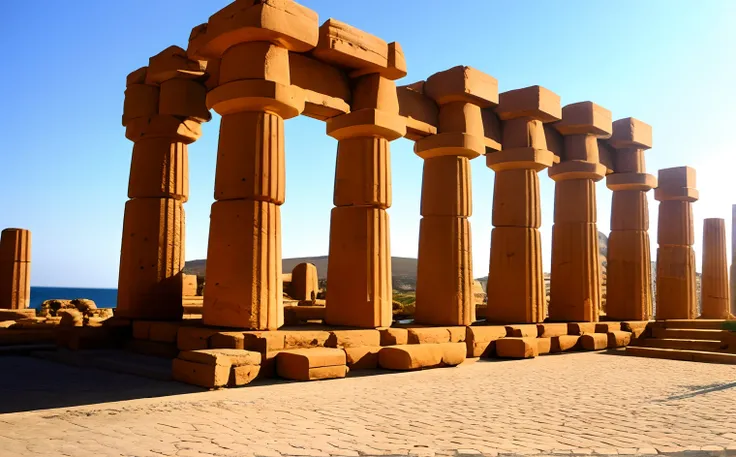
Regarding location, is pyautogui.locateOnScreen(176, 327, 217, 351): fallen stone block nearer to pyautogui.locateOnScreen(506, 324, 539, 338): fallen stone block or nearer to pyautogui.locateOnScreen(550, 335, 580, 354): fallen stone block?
pyautogui.locateOnScreen(506, 324, 539, 338): fallen stone block

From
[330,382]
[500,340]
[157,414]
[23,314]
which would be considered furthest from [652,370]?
[23,314]

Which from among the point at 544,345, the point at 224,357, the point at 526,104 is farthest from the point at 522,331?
the point at 224,357

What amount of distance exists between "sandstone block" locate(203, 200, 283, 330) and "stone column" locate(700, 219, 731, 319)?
53.3 ft

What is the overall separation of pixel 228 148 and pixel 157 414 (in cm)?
510

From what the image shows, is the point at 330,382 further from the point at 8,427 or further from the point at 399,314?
the point at 399,314

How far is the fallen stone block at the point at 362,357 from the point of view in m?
10.7

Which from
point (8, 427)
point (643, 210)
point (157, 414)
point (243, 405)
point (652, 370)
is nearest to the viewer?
point (8, 427)

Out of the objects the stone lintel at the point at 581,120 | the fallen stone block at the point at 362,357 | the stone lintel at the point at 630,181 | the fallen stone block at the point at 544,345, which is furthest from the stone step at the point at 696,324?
the fallen stone block at the point at 362,357

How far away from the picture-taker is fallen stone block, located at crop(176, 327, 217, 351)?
33.4 feet

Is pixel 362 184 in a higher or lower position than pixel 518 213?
higher

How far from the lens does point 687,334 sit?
620 inches

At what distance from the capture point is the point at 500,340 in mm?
13359

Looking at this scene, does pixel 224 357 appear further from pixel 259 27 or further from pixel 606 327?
pixel 606 327

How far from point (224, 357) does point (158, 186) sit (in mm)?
5310
